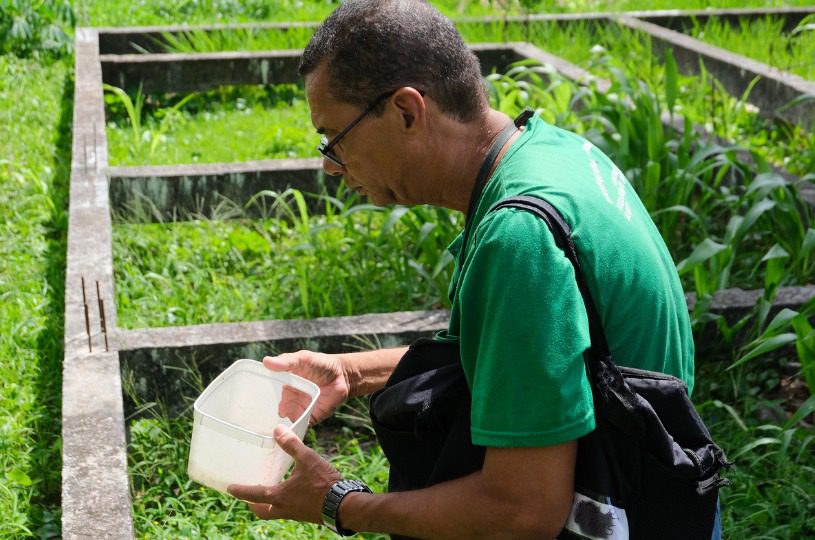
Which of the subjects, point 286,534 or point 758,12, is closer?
point 286,534

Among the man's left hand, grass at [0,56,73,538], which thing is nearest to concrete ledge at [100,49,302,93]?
grass at [0,56,73,538]

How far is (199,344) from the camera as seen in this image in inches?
140

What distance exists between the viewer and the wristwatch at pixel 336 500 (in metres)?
1.97

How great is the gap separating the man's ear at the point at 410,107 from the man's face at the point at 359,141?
2 cm

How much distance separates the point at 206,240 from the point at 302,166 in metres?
0.63

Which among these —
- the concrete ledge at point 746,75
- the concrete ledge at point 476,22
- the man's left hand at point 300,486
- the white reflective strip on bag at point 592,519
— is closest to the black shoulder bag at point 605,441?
the white reflective strip on bag at point 592,519

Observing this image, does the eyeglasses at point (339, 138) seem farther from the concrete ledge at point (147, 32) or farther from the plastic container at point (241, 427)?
the concrete ledge at point (147, 32)

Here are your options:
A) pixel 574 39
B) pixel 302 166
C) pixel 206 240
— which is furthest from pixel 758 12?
pixel 206 240

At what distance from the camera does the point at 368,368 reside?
2.45 meters

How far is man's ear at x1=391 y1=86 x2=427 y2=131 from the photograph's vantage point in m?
1.82

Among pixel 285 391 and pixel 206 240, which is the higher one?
pixel 285 391

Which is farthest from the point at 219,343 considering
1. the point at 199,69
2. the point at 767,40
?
the point at 767,40

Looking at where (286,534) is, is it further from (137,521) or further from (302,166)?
(302,166)

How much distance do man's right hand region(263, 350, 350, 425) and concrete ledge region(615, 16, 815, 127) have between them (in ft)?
12.1
